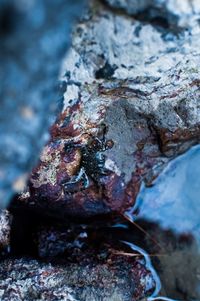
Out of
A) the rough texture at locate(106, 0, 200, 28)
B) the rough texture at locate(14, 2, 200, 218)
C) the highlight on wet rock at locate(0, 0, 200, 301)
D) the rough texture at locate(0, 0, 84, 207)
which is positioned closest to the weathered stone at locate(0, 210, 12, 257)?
the highlight on wet rock at locate(0, 0, 200, 301)

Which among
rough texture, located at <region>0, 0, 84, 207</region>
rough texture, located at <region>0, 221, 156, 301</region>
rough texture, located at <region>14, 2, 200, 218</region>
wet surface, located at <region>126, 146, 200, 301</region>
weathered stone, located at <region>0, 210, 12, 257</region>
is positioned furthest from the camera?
wet surface, located at <region>126, 146, 200, 301</region>

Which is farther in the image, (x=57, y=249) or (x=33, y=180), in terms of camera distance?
(x=57, y=249)

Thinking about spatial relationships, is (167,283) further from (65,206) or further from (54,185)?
(54,185)

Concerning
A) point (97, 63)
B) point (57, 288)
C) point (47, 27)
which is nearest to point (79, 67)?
point (97, 63)

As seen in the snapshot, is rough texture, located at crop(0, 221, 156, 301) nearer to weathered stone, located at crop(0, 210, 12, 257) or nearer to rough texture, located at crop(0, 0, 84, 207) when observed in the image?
weathered stone, located at crop(0, 210, 12, 257)

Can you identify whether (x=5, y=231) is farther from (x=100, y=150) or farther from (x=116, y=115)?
(x=116, y=115)

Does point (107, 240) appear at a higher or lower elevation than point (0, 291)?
higher

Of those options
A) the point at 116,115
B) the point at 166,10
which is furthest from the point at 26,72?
the point at 116,115
